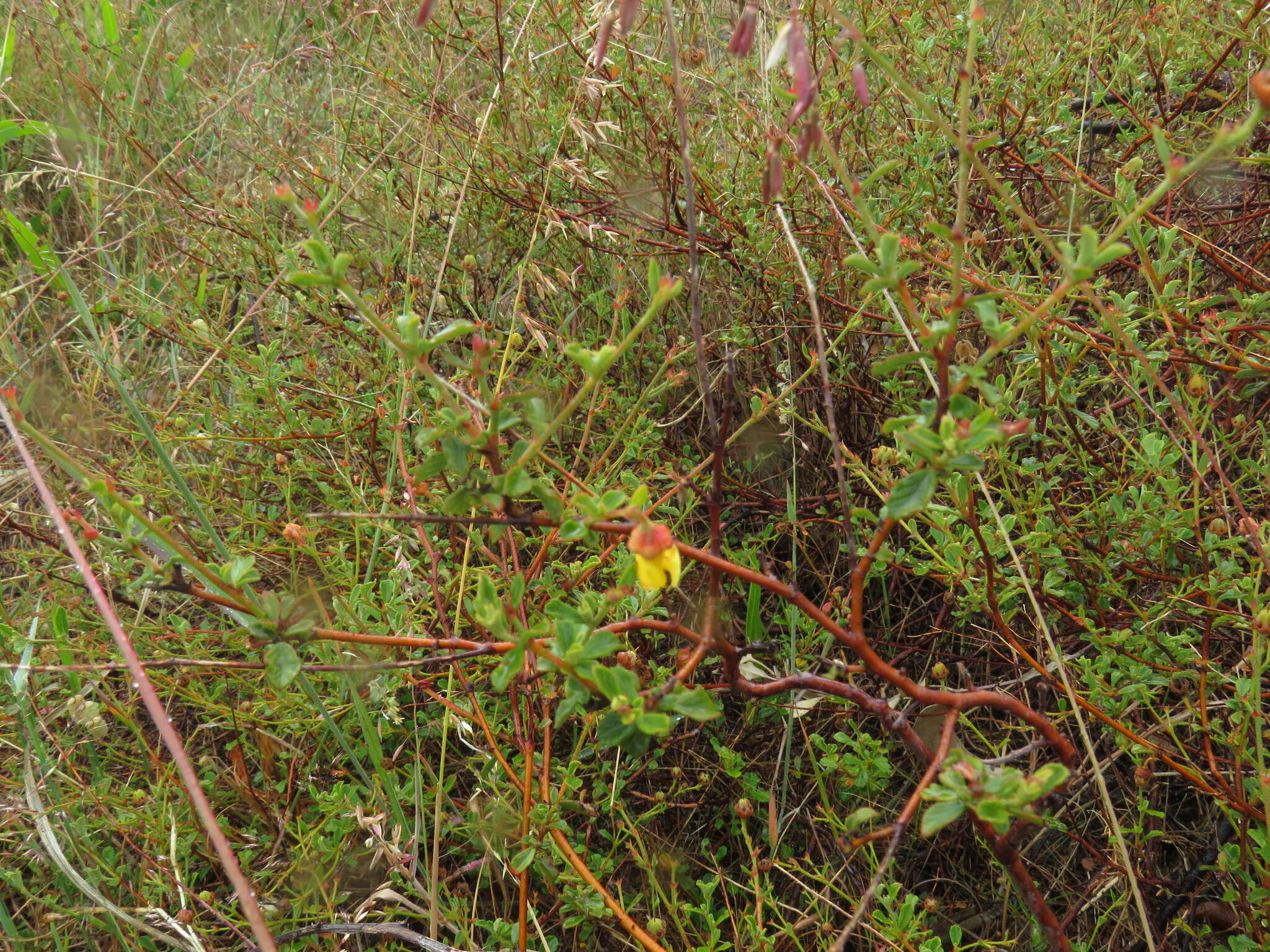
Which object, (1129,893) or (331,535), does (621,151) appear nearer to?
(331,535)

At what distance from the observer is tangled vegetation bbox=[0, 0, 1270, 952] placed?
0.88 metres

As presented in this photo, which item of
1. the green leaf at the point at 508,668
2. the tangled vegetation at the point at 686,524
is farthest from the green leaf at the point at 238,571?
the green leaf at the point at 508,668

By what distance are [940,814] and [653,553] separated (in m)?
0.30

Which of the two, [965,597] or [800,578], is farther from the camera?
[800,578]

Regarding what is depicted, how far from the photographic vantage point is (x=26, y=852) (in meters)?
1.41

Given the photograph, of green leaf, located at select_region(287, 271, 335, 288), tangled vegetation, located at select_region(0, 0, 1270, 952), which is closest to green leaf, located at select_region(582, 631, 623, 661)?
tangled vegetation, located at select_region(0, 0, 1270, 952)

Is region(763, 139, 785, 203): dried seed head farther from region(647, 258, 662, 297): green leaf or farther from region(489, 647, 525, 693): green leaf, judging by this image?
region(489, 647, 525, 693): green leaf

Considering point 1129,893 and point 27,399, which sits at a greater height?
point 1129,893

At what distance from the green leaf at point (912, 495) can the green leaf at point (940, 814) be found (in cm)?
23

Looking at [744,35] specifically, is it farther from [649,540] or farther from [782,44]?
[649,540]

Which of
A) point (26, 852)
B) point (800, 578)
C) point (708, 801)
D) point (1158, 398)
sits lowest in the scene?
point (26, 852)

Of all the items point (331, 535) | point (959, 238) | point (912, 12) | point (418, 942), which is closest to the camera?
point (959, 238)

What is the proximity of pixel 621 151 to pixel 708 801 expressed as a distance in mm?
1324

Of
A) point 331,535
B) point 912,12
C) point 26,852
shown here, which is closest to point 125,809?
point 26,852
